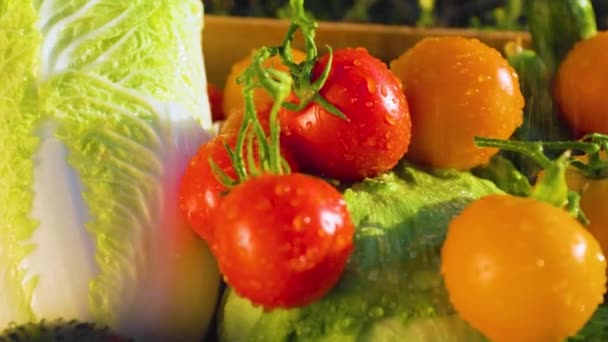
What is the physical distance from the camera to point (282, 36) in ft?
5.02

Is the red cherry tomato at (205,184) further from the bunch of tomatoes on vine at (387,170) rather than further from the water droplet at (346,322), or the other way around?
the water droplet at (346,322)

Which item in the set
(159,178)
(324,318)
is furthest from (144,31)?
(324,318)

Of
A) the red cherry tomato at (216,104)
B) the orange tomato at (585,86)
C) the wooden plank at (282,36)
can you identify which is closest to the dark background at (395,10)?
the wooden plank at (282,36)

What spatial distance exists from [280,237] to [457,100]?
326mm

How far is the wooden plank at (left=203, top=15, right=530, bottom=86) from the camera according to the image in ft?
5.01

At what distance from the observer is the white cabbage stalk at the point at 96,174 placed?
33.7 inches

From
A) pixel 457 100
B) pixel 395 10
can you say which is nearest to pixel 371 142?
pixel 457 100

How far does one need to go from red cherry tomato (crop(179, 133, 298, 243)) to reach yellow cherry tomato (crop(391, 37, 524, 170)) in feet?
0.58

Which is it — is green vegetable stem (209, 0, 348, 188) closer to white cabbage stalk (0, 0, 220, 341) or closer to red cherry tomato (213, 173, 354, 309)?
red cherry tomato (213, 173, 354, 309)

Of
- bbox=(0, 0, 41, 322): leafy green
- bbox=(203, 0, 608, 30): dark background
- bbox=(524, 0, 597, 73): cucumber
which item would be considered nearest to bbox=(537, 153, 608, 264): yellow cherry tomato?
bbox=(524, 0, 597, 73): cucumber

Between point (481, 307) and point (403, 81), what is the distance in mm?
334

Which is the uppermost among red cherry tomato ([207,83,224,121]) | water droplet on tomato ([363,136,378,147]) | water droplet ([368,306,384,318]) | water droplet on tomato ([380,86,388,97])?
water droplet on tomato ([380,86,388,97])

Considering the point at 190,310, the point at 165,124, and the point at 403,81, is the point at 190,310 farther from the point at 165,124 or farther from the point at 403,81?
the point at 403,81

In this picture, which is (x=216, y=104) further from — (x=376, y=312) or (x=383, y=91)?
(x=376, y=312)
